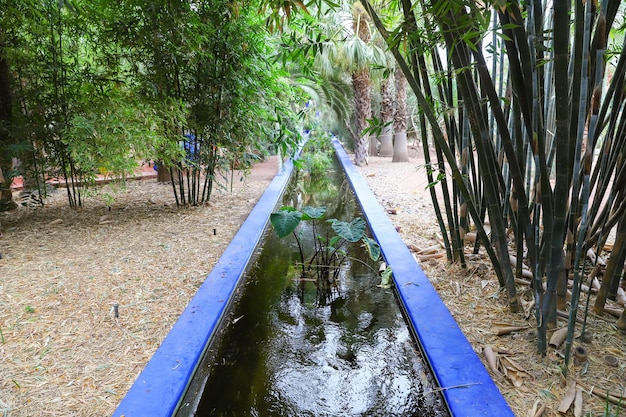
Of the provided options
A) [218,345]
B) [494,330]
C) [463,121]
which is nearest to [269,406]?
[218,345]

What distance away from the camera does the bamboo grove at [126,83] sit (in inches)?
154

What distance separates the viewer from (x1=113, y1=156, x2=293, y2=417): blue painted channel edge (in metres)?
1.73

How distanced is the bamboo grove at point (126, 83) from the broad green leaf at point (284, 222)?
1.76 meters

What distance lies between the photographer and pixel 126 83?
14.6 ft

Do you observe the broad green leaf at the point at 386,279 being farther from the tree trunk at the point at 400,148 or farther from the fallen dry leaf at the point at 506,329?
the tree trunk at the point at 400,148

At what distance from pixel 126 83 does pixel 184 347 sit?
338 cm

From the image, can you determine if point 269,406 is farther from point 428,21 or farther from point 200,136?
point 200,136

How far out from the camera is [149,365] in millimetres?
1981

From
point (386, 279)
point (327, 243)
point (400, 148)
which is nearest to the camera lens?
point (386, 279)

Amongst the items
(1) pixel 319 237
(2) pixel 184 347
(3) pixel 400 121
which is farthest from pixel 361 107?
(2) pixel 184 347

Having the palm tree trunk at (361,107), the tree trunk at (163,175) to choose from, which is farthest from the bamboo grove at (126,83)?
the palm tree trunk at (361,107)

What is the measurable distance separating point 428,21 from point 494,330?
171cm

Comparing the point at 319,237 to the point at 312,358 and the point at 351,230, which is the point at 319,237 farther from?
the point at 312,358

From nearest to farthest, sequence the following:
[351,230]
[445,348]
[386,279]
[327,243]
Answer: [445,348] → [351,230] → [386,279] → [327,243]
